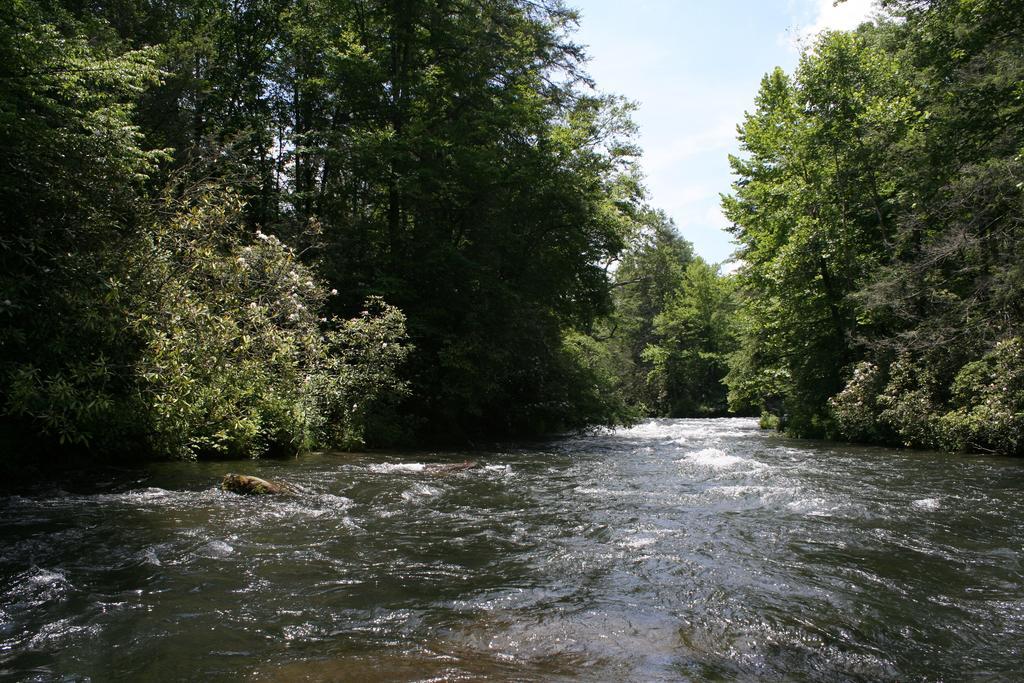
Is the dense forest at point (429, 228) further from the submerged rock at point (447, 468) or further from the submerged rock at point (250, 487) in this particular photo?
the submerged rock at point (447, 468)

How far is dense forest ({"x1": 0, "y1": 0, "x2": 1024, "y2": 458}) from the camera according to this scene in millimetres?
9570

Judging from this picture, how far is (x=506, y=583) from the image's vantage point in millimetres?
5523

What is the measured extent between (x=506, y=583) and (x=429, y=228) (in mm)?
16401

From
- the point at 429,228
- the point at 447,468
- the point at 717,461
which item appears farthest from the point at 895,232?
the point at 447,468

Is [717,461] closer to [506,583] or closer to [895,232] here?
[506,583]

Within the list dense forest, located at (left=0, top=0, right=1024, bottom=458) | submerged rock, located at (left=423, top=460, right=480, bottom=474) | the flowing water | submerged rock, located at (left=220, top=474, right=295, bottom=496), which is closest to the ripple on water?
the flowing water

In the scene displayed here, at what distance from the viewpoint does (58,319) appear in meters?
8.62

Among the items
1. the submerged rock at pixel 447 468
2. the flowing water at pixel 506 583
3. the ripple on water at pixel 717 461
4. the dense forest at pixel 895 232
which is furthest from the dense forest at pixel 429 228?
the ripple on water at pixel 717 461

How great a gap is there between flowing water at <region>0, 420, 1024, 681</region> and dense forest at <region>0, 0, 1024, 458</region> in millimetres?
2879

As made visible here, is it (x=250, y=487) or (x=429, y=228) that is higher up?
(x=429, y=228)

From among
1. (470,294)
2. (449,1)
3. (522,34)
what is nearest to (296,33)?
(449,1)

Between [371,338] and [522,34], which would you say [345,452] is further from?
[522,34]

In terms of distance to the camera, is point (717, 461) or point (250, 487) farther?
point (717, 461)

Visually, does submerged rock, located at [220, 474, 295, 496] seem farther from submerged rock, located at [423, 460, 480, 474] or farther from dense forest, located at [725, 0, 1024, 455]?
dense forest, located at [725, 0, 1024, 455]
